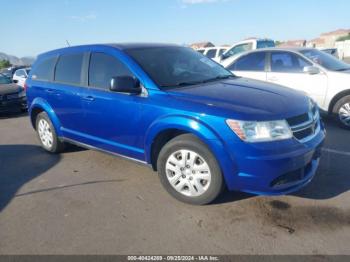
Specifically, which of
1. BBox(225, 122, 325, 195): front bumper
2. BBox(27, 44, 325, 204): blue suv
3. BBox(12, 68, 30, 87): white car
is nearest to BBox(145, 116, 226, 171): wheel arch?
BBox(27, 44, 325, 204): blue suv

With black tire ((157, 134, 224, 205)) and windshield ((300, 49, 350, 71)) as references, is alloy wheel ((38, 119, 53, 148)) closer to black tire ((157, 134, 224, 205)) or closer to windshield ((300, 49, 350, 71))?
black tire ((157, 134, 224, 205))

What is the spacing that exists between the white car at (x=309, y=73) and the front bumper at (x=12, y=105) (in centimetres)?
719

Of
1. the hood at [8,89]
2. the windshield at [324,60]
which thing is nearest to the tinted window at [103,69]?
the windshield at [324,60]

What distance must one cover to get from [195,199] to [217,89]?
1.27 meters

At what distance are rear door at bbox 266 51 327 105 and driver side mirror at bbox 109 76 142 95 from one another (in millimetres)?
4201

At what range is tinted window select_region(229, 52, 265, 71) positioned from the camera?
7681 mm

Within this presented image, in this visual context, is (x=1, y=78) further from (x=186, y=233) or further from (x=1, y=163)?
(x=186, y=233)

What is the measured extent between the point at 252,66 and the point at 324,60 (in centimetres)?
150

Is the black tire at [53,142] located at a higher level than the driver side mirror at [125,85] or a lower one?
lower

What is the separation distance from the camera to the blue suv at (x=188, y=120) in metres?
3.33

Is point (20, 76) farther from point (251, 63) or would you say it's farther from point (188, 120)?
point (188, 120)

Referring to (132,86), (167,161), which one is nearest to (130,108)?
(132,86)

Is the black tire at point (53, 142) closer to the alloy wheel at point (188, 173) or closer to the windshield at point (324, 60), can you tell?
the alloy wheel at point (188, 173)

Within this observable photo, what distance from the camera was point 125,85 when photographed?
3943 mm
